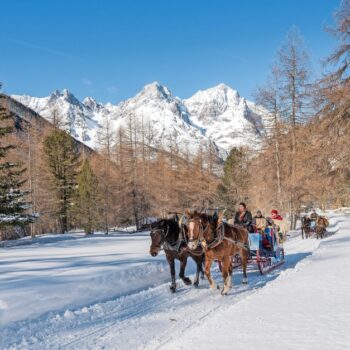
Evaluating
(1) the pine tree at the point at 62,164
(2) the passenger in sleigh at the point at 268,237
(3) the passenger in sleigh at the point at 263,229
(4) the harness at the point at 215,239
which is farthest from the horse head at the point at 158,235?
(1) the pine tree at the point at 62,164

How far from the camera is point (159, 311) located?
837cm

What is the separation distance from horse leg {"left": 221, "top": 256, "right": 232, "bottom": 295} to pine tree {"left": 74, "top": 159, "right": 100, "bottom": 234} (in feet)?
101

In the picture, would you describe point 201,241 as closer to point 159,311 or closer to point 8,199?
point 159,311

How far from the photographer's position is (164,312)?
8.27 m

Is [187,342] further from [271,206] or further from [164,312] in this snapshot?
[271,206]

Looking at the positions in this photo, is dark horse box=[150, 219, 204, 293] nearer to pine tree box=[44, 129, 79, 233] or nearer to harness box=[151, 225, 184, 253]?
harness box=[151, 225, 184, 253]

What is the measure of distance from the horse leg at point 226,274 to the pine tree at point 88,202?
30.7 meters

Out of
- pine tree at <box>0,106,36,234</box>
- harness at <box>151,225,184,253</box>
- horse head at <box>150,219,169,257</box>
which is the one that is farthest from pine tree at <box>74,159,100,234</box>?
harness at <box>151,225,184,253</box>

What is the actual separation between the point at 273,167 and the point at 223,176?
63.9 feet

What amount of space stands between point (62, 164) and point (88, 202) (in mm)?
5431

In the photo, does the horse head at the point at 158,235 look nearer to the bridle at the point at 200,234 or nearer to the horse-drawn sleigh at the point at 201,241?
the horse-drawn sleigh at the point at 201,241

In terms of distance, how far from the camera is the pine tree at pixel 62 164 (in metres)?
42.3

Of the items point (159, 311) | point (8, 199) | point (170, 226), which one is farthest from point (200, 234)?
point (8, 199)

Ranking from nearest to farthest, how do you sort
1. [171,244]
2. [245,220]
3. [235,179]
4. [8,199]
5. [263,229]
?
[171,244], [245,220], [263,229], [8,199], [235,179]
